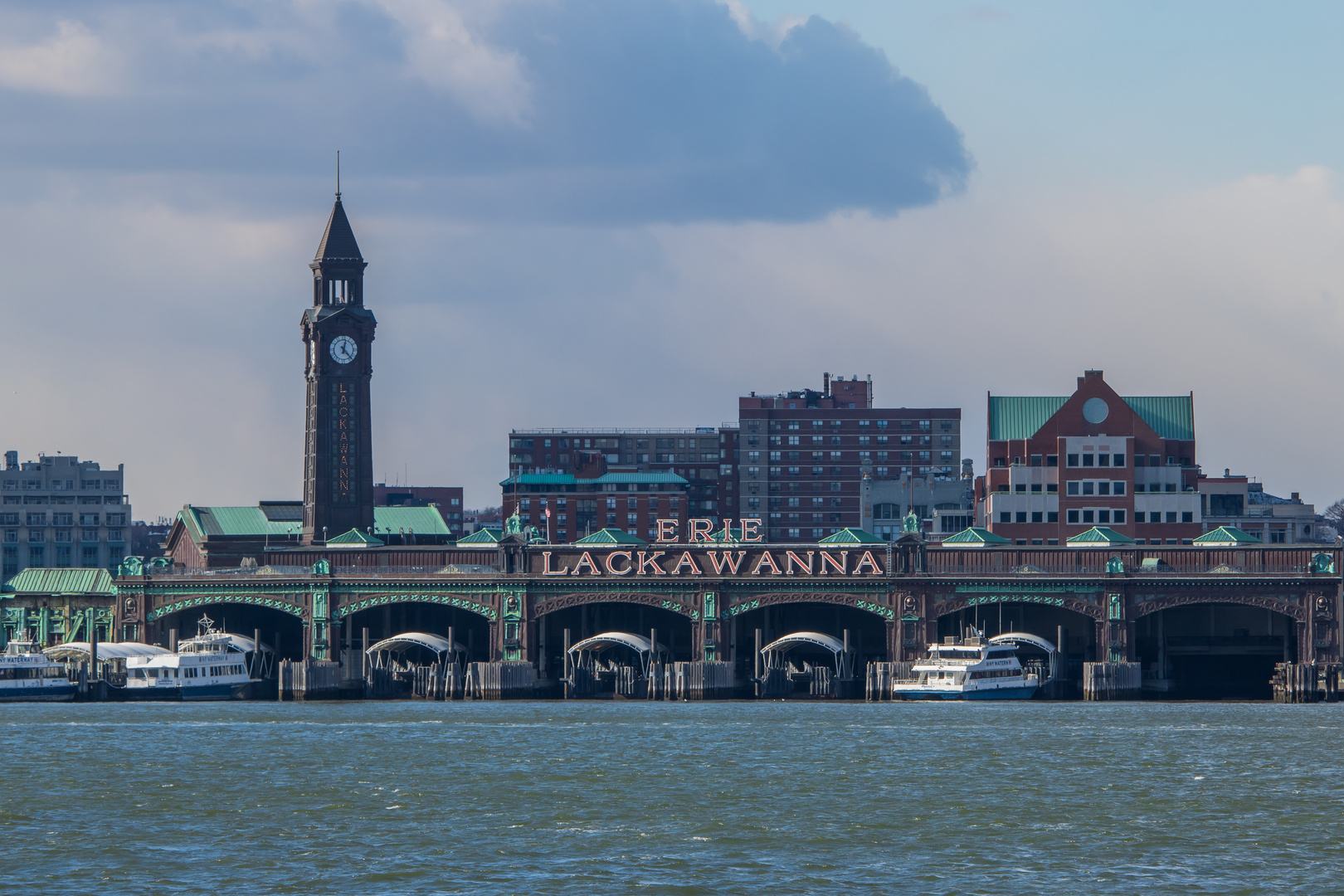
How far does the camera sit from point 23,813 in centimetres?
9131

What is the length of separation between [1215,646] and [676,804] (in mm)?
92782

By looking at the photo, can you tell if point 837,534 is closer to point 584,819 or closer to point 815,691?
point 815,691

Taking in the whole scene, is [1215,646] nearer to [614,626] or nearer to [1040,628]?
[1040,628]

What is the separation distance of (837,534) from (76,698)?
5964cm

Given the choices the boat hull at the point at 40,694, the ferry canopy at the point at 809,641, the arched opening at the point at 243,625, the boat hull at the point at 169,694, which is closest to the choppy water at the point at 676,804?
the boat hull at the point at 40,694

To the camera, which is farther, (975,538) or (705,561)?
(975,538)

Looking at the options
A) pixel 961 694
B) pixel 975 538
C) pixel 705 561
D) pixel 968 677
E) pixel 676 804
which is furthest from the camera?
pixel 975 538

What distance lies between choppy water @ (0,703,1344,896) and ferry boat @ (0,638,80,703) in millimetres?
23049

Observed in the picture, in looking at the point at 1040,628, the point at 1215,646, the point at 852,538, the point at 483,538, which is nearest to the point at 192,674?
the point at 483,538

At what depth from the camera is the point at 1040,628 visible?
590 feet

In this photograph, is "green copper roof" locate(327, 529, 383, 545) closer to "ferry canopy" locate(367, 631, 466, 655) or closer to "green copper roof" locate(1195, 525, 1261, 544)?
"ferry canopy" locate(367, 631, 466, 655)

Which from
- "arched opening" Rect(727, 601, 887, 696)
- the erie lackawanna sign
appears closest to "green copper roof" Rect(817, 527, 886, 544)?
the erie lackawanna sign

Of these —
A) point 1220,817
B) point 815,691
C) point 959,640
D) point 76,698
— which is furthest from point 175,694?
point 1220,817

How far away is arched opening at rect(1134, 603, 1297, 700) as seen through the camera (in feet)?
575
